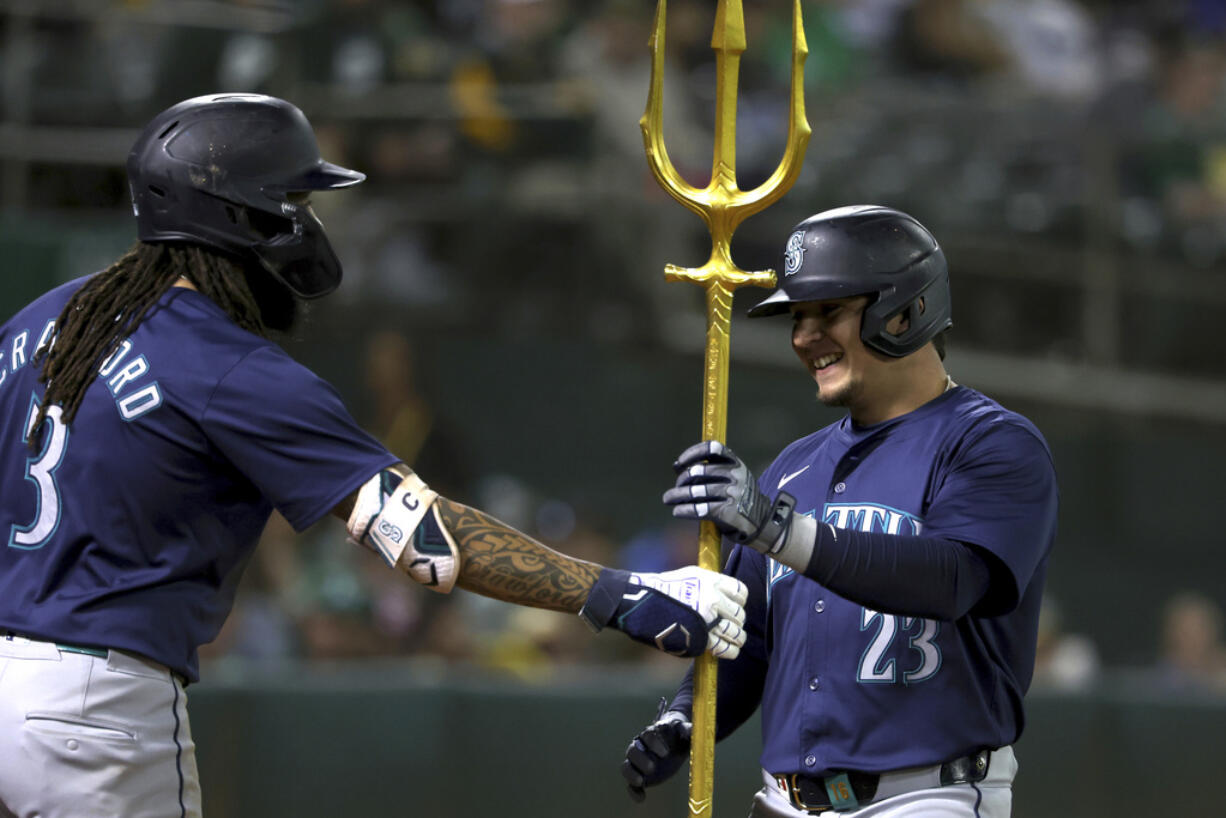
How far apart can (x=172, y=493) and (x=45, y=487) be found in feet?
0.81

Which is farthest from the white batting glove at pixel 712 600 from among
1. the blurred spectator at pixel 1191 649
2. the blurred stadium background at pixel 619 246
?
the blurred spectator at pixel 1191 649

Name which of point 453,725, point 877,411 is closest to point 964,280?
point 453,725

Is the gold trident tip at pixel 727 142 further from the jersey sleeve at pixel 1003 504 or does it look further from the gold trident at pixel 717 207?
the jersey sleeve at pixel 1003 504

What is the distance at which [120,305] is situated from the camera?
311 cm

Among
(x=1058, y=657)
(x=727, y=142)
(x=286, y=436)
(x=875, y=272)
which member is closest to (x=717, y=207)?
(x=727, y=142)

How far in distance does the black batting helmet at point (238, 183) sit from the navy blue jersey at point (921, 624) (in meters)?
1.25

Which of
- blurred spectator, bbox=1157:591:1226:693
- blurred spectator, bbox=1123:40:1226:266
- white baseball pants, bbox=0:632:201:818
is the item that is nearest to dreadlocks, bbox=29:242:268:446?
white baseball pants, bbox=0:632:201:818

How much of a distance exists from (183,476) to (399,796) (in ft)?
12.1

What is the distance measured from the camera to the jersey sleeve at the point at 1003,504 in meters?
3.08

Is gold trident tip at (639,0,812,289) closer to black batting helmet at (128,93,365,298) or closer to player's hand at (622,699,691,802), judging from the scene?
black batting helmet at (128,93,365,298)

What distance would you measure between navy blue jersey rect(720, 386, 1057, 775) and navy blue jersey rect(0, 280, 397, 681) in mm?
1033

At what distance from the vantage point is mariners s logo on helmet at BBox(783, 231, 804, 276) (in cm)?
342

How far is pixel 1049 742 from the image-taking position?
6.62 meters

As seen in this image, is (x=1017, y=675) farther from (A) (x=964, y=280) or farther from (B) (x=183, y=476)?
(A) (x=964, y=280)
